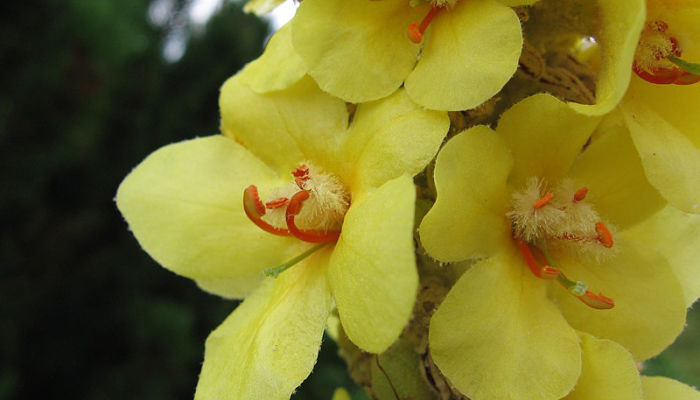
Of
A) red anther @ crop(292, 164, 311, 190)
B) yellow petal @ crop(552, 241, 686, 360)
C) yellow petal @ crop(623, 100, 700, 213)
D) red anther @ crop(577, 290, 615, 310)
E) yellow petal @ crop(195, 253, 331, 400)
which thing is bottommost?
yellow petal @ crop(552, 241, 686, 360)

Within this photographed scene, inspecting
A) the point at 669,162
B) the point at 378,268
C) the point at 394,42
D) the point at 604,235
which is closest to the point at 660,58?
the point at 669,162

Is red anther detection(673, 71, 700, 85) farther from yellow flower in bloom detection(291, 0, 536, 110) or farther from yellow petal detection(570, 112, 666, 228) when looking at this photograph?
yellow flower in bloom detection(291, 0, 536, 110)

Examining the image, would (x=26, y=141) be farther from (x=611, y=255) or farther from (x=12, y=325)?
(x=611, y=255)

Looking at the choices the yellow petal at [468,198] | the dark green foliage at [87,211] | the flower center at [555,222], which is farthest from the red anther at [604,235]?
the dark green foliage at [87,211]

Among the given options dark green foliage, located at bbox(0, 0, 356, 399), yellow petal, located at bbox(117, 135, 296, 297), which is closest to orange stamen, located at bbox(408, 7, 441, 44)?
yellow petal, located at bbox(117, 135, 296, 297)

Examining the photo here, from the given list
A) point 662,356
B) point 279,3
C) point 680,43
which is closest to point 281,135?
point 279,3

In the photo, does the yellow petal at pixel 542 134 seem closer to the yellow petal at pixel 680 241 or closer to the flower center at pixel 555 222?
the flower center at pixel 555 222

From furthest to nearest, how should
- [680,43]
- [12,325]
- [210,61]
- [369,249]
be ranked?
[210,61] → [12,325] → [680,43] → [369,249]
